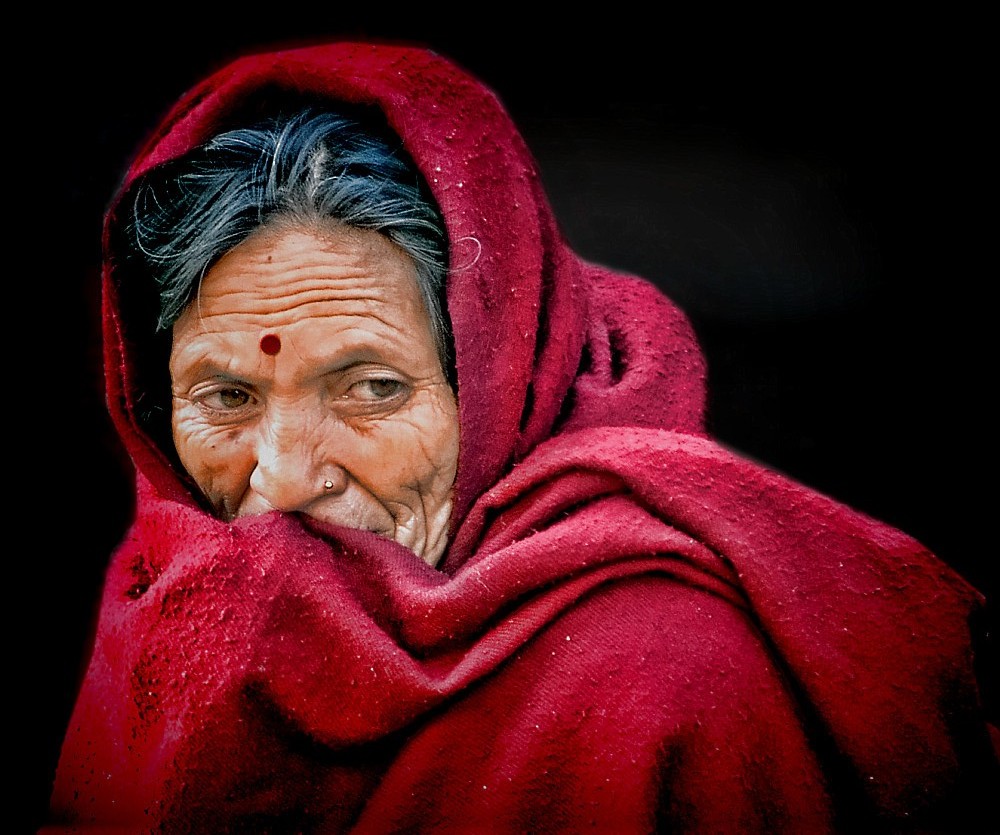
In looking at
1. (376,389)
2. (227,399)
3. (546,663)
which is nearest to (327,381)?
(376,389)

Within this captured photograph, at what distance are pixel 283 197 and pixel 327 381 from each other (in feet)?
0.88

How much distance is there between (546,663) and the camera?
0.95 meters

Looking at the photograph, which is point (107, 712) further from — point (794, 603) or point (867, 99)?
point (867, 99)

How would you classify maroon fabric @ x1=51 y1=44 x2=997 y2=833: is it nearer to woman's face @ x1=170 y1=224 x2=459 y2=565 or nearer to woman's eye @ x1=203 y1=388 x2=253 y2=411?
woman's face @ x1=170 y1=224 x2=459 y2=565

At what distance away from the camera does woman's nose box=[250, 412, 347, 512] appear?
3.52 ft

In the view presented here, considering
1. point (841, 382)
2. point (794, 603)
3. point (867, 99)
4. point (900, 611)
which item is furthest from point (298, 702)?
point (867, 99)

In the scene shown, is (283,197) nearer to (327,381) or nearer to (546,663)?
(327,381)

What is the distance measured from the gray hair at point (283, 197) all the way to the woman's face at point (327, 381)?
21mm

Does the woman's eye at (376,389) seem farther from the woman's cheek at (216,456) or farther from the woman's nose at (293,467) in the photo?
the woman's cheek at (216,456)

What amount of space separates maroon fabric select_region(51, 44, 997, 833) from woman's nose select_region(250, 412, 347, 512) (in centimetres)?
5

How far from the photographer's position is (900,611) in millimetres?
949

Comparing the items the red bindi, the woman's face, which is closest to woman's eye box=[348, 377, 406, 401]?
the woman's face

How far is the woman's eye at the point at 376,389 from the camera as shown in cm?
112

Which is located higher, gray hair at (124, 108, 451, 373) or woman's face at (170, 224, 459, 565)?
gray hair at (124, 108, 451, 373)
